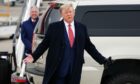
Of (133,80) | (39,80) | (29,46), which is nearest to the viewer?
(133,80)

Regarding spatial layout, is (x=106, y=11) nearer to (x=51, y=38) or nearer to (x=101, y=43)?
(x=101, y=43)

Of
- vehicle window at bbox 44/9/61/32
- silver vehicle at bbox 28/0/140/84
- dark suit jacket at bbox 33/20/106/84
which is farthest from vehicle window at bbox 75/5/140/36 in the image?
dark suit jacket at bbox 33/20/106/84

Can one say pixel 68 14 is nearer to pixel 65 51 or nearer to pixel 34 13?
pixel 65 51

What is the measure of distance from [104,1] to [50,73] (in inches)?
74.4

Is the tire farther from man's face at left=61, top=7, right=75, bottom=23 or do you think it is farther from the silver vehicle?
man's face at left=61, top=7, right=75, bottom=23

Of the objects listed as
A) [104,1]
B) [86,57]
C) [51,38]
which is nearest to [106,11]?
[104,1]

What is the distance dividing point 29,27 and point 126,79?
8.76 ft

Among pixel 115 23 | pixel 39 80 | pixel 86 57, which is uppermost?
pixel 115 23

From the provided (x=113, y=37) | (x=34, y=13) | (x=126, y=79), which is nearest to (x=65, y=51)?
(x=113, y=37)

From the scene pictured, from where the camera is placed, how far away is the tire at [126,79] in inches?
291

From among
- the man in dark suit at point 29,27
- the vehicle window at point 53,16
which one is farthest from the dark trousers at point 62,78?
the man in dark suit at point 29,27

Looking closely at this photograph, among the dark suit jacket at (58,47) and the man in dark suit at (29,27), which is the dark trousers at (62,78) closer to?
the dark suit jacket at (58,47)

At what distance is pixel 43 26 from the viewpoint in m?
8.18

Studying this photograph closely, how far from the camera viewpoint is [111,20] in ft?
24.9
